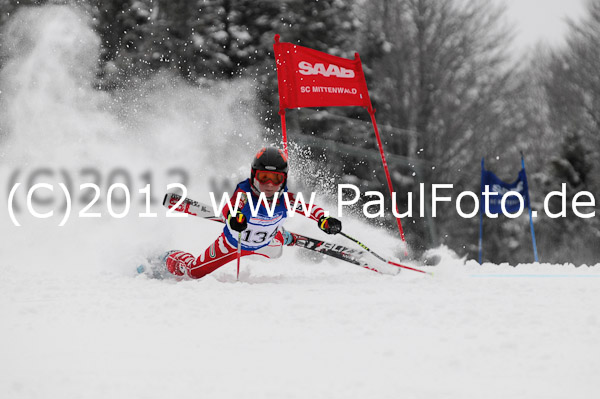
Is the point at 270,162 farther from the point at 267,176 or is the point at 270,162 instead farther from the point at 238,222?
the point at 238,222

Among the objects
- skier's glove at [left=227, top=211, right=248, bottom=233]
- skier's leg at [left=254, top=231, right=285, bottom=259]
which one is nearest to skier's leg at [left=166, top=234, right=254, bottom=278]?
skier's leg at [left=254, top=231, right=285, bottom=259]

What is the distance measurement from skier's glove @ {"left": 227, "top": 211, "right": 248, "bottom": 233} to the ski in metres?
0.53

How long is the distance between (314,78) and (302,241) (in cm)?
230

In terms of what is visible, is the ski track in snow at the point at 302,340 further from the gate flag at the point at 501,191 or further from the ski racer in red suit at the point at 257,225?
the gate flag at the point at 501,191

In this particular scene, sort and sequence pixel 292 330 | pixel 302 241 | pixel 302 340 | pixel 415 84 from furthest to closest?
pixel 415 84, pixel 302 241, pixel 292 330, pixel 302 340

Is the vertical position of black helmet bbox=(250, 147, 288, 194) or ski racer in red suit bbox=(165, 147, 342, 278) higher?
black helmet bbox=(250, 147, 288, 194)

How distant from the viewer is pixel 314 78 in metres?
8.07

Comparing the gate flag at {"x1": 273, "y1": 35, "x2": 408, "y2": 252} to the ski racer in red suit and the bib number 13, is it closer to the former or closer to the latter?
the ski racer in red suit

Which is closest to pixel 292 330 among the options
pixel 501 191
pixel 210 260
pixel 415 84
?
pixel 210 260

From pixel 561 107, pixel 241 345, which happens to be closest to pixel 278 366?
pixel 241 345

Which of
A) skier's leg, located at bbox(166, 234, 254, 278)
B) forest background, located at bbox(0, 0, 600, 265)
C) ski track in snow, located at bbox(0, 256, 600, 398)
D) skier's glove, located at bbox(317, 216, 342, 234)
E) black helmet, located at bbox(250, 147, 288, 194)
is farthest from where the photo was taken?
forest background, located at bbox(0, 0, 600, 265)

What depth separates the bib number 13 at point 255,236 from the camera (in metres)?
6.23

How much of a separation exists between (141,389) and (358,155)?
647 inches

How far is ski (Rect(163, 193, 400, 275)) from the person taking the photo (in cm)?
628
